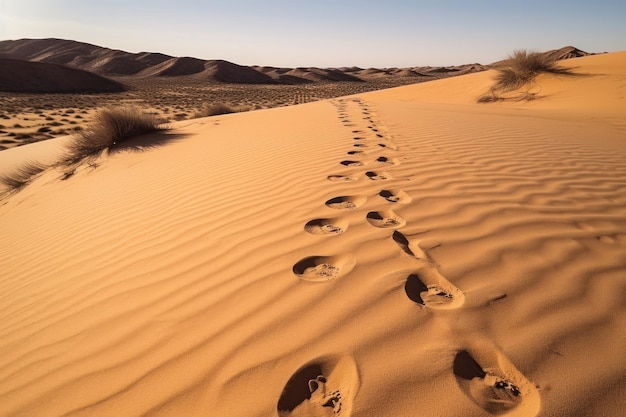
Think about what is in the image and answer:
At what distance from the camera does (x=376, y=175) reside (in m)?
3.45

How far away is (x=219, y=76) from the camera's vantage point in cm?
5978

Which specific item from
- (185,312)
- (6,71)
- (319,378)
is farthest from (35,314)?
(6,71)

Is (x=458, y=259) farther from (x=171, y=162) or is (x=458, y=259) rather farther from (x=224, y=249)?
(x=171, y=162)

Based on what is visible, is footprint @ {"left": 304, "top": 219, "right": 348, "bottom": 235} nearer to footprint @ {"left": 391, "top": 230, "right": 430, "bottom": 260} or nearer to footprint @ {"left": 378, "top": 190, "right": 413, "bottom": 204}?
footprint @ {"left": 391, "top": 230, "right": 430, "bottom": 260}

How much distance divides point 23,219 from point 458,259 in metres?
5.21

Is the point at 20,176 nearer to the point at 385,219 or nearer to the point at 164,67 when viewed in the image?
the point at 385,219

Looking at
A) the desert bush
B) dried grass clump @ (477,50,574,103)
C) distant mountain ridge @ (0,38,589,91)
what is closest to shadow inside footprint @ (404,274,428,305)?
dried grass clump @ (477,50,574,103)

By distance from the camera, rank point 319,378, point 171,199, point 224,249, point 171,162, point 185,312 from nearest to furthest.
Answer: point 319,378
point 185,312
point 224,249
point 171,199
point 171,162

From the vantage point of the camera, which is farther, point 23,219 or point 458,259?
point 23,219

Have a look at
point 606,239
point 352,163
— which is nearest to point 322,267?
point 606,239

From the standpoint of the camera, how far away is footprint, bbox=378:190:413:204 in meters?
2.76

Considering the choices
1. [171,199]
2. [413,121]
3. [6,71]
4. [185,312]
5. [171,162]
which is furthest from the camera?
[6,71]

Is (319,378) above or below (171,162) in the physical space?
above

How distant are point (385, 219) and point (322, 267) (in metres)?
0.72
